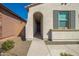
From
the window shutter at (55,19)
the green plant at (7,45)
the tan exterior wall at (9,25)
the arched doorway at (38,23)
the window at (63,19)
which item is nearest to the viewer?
the green plant at (7,45)

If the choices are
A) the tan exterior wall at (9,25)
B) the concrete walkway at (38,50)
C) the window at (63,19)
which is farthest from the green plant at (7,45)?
the window at (63,19)

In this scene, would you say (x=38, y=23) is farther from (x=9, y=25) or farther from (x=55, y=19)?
(x=9, y=25)

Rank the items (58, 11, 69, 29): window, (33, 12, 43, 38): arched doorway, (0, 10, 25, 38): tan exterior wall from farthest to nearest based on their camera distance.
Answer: (33, 12, 43, 38): arched doorway → (58, 11, 69, 29): window → (0, 10, 25, 38): tan exterior wall

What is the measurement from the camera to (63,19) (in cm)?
809

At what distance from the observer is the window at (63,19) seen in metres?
8.02

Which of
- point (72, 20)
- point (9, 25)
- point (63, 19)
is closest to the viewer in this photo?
point (9, 25)

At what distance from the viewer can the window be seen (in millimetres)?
8023

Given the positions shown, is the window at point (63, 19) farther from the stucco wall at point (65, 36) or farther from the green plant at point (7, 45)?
the green plant at point (7, 45)

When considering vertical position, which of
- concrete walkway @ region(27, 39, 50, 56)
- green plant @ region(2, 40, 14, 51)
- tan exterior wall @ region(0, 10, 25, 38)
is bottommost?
concrete walkway @ region(27, 39, 50, 56)

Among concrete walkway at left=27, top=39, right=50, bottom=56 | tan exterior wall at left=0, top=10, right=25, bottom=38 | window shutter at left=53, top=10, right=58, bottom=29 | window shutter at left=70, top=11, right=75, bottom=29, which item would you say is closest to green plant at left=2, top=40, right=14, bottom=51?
concrete walkway at left=27, top=39, right=50, bottom=56

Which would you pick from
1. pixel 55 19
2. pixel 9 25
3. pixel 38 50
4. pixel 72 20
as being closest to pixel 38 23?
pixel 55 19

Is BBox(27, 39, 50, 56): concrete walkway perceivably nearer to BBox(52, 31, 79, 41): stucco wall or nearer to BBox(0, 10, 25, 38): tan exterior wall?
BBox(52, 31, 79, 41): stucco wall

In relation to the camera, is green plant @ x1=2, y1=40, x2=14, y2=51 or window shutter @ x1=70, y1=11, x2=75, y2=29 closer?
green plant @ x1=2, y1=40, x2=14, y2=51

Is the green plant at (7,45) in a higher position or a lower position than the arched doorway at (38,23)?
lower
